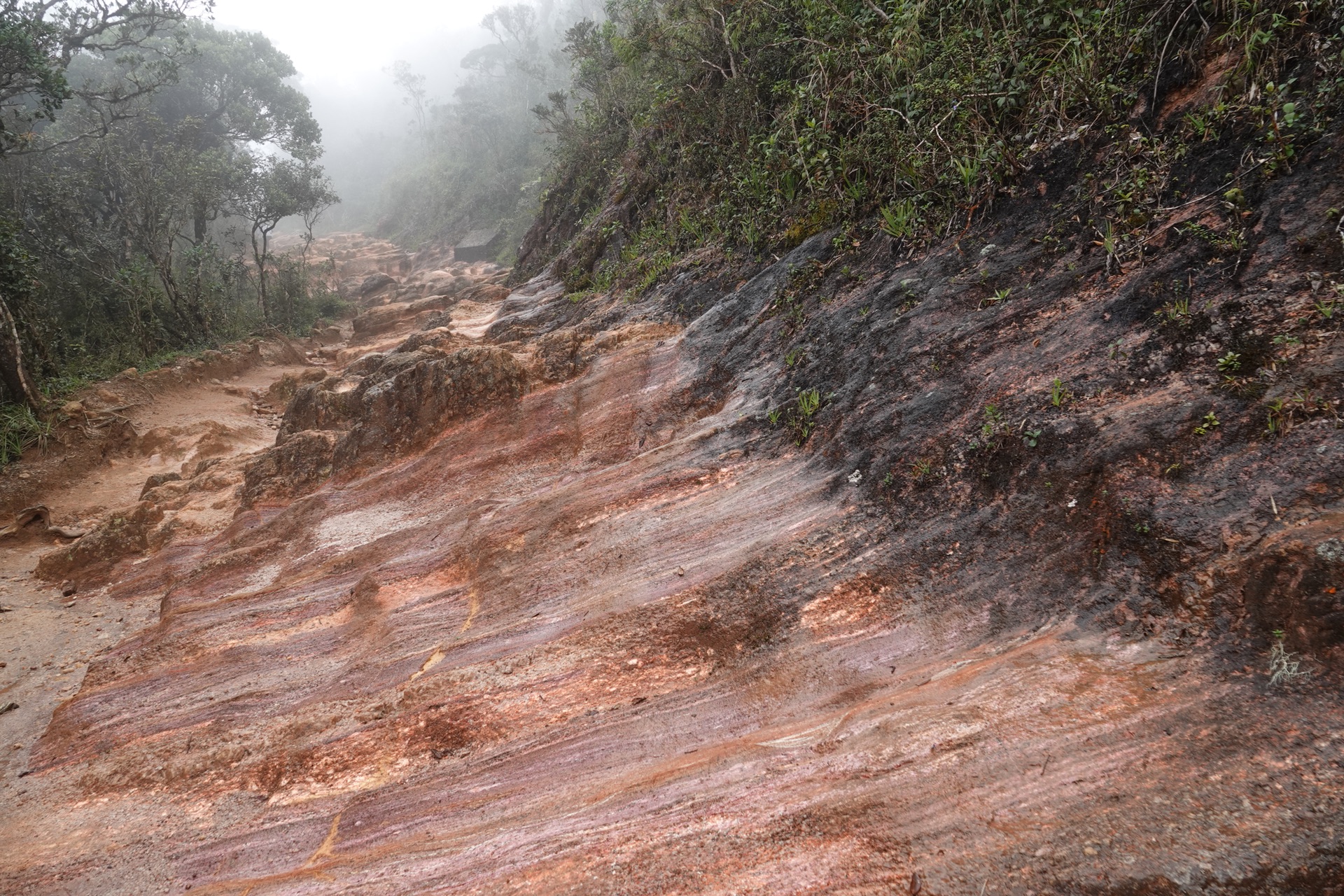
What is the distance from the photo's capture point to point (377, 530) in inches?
236

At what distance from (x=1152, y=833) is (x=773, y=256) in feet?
19.1

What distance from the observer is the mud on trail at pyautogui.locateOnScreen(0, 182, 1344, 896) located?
2.14m

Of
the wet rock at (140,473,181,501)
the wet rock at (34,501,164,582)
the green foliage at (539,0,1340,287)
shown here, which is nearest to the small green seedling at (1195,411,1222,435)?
the green foliage at (539,0,1340,287)

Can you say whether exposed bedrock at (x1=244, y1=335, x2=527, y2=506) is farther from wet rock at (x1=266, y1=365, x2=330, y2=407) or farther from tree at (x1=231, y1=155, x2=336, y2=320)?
tree at (x1=231, y1=155, x2=336, y2=320)

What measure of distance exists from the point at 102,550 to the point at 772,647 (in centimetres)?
805

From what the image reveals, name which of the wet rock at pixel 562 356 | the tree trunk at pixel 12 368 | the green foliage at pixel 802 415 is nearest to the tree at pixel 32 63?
the tree trunk at pixel 12 368

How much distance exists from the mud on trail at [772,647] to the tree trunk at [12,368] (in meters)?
5.86

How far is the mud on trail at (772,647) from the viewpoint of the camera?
214 cm

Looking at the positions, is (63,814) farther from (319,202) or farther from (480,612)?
(319,202)

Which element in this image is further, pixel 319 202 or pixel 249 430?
pixel 319 202

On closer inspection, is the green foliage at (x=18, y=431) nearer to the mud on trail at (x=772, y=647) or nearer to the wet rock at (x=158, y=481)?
the wet rock at (x=158, y=481)

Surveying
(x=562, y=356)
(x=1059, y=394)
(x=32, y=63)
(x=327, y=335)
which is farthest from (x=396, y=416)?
(x=327, y=335)

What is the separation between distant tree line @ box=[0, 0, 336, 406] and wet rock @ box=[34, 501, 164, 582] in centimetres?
495

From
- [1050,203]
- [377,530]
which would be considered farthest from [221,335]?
[1050,203]
